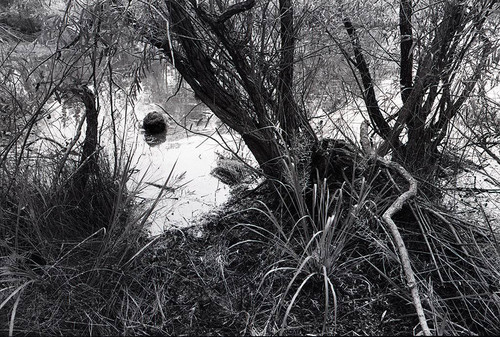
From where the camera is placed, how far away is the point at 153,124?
4.04m

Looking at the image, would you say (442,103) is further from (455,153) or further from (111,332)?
(111,332)

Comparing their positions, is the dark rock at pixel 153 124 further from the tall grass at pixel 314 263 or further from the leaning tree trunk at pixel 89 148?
the tall grass at pixel 314 263

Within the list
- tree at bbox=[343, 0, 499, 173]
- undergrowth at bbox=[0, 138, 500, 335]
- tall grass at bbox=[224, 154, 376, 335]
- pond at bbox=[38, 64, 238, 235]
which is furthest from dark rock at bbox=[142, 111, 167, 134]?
tall grass at bbox=[224, 154, 376, 335]

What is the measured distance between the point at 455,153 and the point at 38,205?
85.1 inches

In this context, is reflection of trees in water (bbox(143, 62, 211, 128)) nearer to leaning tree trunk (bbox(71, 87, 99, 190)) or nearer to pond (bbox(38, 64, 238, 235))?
pond (bbox(38, 64, 238, 235))

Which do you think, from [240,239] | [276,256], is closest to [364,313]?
[276,256]

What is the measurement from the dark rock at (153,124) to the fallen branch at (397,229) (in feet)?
5.96

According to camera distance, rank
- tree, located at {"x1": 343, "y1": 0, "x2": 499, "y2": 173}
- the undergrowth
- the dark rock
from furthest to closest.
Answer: the dark rock
tree, located at {"x1": 343, "y1": 0, "x2": 499, "y2": 173}
the undergrowth

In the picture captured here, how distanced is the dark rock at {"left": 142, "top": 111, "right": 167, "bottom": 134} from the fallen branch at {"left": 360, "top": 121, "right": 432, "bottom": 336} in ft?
5.96

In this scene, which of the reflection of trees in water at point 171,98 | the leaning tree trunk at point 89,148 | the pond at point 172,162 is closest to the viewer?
the leaning tree trunk at point 89,148

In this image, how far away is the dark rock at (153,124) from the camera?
4031 millimetres

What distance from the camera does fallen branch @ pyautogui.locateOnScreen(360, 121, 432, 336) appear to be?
5.37 ft

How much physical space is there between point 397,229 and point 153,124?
2.49 m

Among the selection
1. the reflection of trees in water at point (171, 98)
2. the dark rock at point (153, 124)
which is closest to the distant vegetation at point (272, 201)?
the dark rock at point (153, 124)
